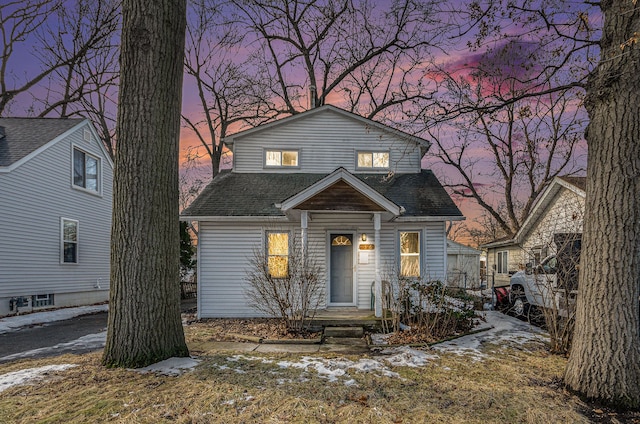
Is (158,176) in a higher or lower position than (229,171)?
lower

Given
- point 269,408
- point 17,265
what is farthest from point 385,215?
point 17,265

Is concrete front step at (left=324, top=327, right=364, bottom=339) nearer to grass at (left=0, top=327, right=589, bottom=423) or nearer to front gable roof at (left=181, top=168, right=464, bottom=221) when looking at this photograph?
grass at (left=0, top=327, right=589, bottom=423)

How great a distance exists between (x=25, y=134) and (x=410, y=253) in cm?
1358

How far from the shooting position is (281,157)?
12.9 m

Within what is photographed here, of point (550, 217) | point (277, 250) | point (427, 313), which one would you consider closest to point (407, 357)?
point (427, 313)

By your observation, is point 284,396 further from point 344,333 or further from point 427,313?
point 427,313

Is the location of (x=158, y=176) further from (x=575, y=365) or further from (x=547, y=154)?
(x=547, y=154)

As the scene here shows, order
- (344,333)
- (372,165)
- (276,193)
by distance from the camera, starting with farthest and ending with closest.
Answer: (372,165), (276,193), (344,333)

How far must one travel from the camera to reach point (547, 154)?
73.0 ft

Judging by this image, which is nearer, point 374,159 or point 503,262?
point 374,159

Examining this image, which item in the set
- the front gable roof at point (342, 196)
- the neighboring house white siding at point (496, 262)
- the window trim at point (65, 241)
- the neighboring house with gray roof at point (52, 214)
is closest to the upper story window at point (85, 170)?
the neighboring house with gray roof at point (52, 214)

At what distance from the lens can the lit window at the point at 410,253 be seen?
37.3ft

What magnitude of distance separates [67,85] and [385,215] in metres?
19.9

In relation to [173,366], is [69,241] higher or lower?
higher
